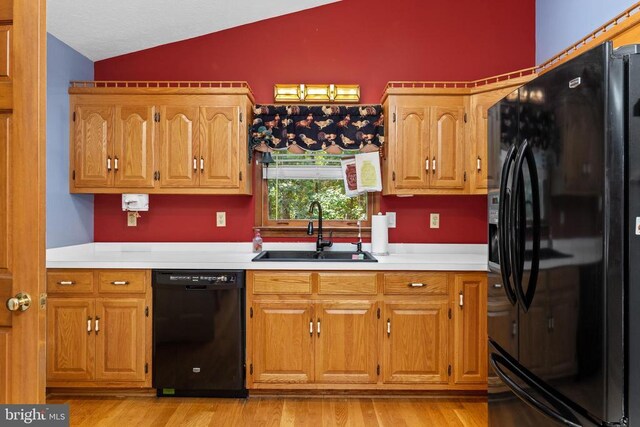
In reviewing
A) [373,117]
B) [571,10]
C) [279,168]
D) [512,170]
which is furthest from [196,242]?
[571,10]

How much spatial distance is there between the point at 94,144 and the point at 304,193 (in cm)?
157

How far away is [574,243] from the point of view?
122 centimetres

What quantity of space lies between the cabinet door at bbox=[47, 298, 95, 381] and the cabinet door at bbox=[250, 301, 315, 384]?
1059 mm

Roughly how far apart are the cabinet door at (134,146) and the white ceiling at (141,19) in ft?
1.84

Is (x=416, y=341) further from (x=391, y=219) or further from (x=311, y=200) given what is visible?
(x=311, y=200)

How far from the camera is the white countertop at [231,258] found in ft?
8.48

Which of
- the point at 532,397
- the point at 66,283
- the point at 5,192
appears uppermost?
the point at 5,192

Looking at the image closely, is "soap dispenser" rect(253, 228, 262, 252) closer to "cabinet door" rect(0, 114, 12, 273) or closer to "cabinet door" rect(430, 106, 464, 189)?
"cabinet door" rect(430, 106, 464, 189)

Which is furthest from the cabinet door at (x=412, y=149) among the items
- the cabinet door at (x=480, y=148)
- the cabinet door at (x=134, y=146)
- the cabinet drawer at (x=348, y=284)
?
the cabinet door at (x=134, y=146)

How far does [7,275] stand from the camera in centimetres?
125

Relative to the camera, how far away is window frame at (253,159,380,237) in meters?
3.20

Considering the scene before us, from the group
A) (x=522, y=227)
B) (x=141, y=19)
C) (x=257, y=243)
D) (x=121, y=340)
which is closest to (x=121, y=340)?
(x=121, y=340)

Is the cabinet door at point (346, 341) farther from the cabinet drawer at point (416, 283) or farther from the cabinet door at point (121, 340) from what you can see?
the cabinet door at point (121, 340)

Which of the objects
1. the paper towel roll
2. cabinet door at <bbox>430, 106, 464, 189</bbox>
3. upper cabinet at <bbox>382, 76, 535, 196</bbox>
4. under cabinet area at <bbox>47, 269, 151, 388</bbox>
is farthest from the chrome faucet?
under cabinet area at <bbox>47, 269, 151, 388</bbox>
